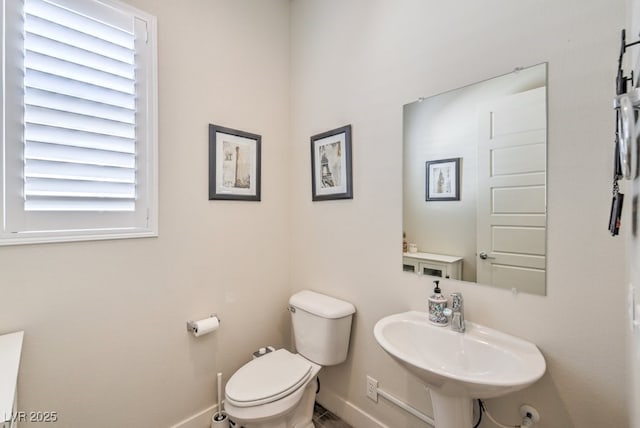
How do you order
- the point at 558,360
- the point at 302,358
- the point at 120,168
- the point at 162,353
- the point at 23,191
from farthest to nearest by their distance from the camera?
the point at 302,358
the point at 162,353
the point at 120,168
the point at 23,191
the point at 558,360

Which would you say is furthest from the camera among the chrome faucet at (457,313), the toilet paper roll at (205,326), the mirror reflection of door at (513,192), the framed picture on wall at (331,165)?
the framed picture on wall at (331,165)

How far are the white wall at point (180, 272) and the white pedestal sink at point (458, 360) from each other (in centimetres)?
106

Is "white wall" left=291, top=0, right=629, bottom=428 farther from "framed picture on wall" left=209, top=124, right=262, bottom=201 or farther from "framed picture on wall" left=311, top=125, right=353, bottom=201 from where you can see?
"framed picture on wall" left=209, top=124, right=262, bottom=201

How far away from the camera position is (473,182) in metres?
1.27

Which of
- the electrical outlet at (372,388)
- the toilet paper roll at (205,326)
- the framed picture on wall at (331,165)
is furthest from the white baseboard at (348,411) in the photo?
the framed picture on wall at (331,165)

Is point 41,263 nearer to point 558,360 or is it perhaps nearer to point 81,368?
point 81,368

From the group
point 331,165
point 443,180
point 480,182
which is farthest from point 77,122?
point 480,182

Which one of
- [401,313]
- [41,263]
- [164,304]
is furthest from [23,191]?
[401,313]

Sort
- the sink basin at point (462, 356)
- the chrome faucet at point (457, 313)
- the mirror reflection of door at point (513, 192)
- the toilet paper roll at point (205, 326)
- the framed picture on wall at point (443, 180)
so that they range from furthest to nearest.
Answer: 1. the toilet paper roll at point (205, 326)
2. the framed picture on wall at point (443, 180)
3. the chrome faucet at point (457, 313)
4. the mirror reflection of door at point (513, 192)
5. the sink basin at point (462, 356)

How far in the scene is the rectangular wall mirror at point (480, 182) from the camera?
110 centimetres

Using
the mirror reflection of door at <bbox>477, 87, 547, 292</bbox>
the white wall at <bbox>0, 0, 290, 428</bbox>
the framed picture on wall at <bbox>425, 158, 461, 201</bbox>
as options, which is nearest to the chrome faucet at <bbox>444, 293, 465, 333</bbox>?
the mirror reflection of door at <bbox>477, 87, 547, 292</bbox>

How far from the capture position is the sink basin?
2.99 feet

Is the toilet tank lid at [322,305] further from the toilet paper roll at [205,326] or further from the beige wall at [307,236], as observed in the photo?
the toilet paper roll at [205,326]

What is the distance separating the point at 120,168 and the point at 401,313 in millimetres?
1611
